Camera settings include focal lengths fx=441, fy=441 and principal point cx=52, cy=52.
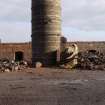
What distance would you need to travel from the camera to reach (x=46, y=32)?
104 feet

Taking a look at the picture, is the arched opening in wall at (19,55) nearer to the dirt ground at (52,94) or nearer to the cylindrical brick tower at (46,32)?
the cylindrical brick tower at (46,32)

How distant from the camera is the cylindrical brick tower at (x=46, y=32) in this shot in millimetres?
31719

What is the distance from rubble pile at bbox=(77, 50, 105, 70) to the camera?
29.9 m

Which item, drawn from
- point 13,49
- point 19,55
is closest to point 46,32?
point 13,49

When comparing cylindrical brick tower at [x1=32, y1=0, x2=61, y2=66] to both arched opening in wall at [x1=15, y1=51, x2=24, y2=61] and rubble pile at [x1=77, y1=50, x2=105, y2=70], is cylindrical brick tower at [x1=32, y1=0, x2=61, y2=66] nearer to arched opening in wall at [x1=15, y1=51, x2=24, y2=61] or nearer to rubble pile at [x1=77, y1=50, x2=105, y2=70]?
rubble pile at [x1=77, y1=50, x2=105, y2=70]

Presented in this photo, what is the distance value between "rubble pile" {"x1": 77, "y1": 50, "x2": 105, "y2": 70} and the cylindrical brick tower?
2.01 metres

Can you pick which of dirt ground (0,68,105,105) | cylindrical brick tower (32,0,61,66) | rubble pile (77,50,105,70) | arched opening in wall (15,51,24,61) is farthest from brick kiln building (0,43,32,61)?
dirt ground (0,68,105,105)

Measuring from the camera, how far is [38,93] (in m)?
15.4

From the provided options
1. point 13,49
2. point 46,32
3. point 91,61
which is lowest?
point 91,61

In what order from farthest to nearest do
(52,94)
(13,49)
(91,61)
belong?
1. (13,49)
2. (91,61)
3. (52,94)

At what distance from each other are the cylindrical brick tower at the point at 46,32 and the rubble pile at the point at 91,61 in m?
2.01

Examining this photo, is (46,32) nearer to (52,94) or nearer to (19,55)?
(52,94)

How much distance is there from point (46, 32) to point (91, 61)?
3885mm

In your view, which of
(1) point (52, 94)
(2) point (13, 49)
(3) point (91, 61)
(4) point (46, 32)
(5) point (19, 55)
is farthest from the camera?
(5) point (19, 55)
